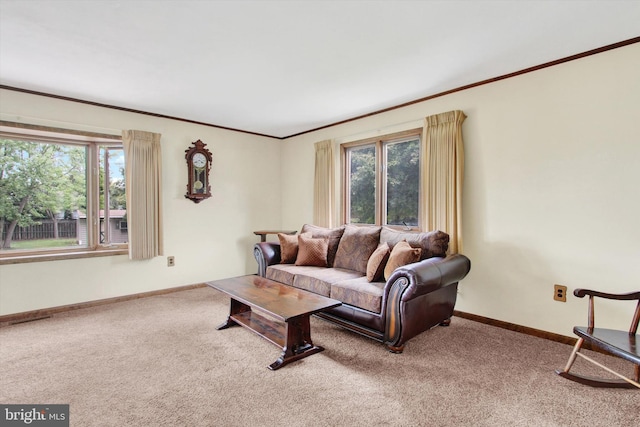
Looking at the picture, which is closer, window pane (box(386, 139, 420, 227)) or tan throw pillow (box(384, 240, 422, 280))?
tan throw pillow (box(384, 240, 422, 280))

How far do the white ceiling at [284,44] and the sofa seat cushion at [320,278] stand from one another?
1967mm

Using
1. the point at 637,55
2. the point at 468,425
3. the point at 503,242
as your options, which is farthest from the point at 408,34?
the point at 468,425

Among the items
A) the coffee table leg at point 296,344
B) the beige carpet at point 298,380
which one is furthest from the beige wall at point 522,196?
the coffee table leg at point 296,344

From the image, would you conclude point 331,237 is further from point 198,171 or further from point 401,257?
point 198,171

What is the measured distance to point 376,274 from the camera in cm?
301

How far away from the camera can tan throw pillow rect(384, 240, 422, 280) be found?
285cm

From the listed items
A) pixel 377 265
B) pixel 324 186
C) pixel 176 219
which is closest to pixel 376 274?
pixel 377 265

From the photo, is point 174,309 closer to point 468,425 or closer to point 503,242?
point 468,425

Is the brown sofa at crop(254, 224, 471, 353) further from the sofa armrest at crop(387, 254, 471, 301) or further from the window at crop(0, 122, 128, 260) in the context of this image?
the window at crop(0, 122, 128, 260)

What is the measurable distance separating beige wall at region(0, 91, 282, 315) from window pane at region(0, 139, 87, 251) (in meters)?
0.36

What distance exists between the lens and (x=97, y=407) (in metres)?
1.85

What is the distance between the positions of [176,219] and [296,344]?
2.81m

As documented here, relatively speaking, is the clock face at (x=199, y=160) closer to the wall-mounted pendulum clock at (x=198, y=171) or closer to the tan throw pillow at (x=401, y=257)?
the wall-mounted pendulum clock at (x=198, y=171)

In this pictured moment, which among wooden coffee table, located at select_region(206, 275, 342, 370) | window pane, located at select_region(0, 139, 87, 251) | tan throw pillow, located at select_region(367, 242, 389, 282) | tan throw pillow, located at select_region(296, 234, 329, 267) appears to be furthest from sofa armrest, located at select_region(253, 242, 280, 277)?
window pane, located at select_region(0, 139, 87, 251)
